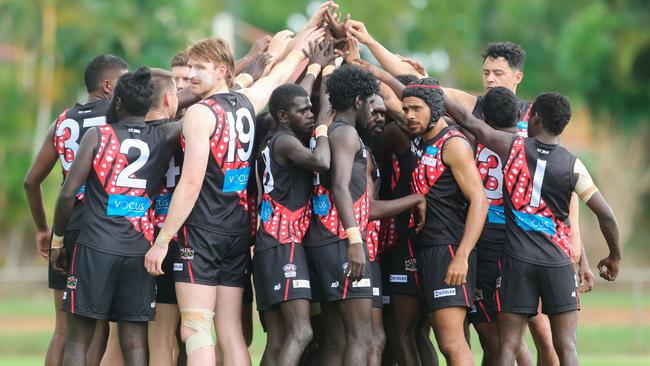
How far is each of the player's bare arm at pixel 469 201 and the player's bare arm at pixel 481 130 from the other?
288mm

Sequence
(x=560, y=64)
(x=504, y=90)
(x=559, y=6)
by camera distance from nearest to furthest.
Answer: (x=504, y=90), (x=560, y=64), (x=559, y=6)

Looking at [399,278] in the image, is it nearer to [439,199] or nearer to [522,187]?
[439,199]

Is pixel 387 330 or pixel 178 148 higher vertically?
pixel 178 148

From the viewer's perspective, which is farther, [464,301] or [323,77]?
[323,77]

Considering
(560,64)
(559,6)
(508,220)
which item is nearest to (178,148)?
(508,220)

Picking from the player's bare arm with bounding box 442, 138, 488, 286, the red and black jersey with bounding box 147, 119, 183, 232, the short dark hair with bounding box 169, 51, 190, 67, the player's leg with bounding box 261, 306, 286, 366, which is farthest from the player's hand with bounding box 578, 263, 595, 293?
the short dark hair with bounding box 169, 51, 190, 67

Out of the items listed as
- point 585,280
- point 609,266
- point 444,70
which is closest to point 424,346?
point 585,280

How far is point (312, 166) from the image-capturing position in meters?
9.37

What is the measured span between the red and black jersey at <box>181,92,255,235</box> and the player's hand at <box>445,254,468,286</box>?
1.85 metres

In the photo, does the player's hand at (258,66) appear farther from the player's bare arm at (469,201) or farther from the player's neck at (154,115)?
the player's bare arm at (469,201)

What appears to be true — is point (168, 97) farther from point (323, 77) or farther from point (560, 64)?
point (560, 64)

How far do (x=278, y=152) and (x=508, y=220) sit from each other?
7.03 feet

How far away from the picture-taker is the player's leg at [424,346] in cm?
1050

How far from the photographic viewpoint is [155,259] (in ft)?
30.0
